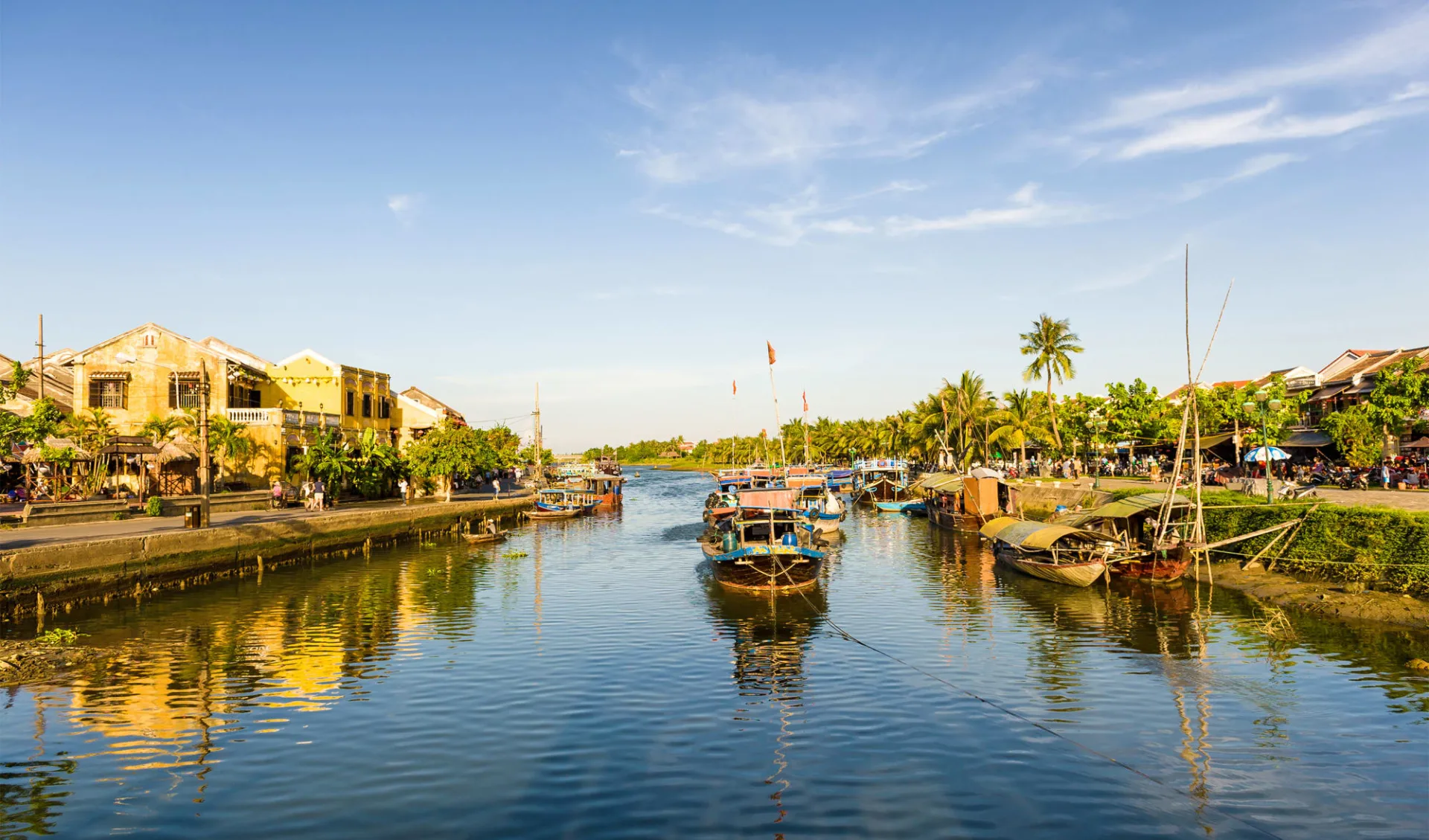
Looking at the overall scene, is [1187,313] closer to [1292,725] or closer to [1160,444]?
[1292,725]

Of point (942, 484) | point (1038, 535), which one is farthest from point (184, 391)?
point (942, 484)

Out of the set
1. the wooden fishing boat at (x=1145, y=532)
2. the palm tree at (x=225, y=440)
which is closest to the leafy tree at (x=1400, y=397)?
the wooden fishing boat at (x=1145, y=532)

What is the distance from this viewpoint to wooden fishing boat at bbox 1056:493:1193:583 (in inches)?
1208

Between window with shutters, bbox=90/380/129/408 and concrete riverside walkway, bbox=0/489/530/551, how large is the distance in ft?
46.8

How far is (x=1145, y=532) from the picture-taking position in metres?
35.5

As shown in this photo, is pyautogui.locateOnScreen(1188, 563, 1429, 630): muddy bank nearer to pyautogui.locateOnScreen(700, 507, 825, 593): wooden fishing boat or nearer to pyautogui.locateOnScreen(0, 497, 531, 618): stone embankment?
→ pyautogui.locateOnScreen(700, 507, 825, 593): wooden fishing boat

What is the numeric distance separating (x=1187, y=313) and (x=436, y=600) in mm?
30284

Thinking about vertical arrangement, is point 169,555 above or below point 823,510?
above

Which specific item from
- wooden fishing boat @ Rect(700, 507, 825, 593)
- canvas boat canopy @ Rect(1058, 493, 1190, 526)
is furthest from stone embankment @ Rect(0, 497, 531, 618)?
canvas boat canopy @ Rect(1058, 493, 1190, 526)

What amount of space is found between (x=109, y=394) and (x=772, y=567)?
4832 cm

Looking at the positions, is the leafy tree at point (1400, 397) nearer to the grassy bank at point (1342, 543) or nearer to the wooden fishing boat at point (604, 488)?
the grassy bank at point (1342, 543)

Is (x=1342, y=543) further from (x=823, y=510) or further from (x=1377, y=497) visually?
(x=823, y=510)

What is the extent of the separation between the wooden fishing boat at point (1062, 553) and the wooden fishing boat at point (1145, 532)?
53 cm

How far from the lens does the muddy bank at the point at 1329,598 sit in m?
23.3
